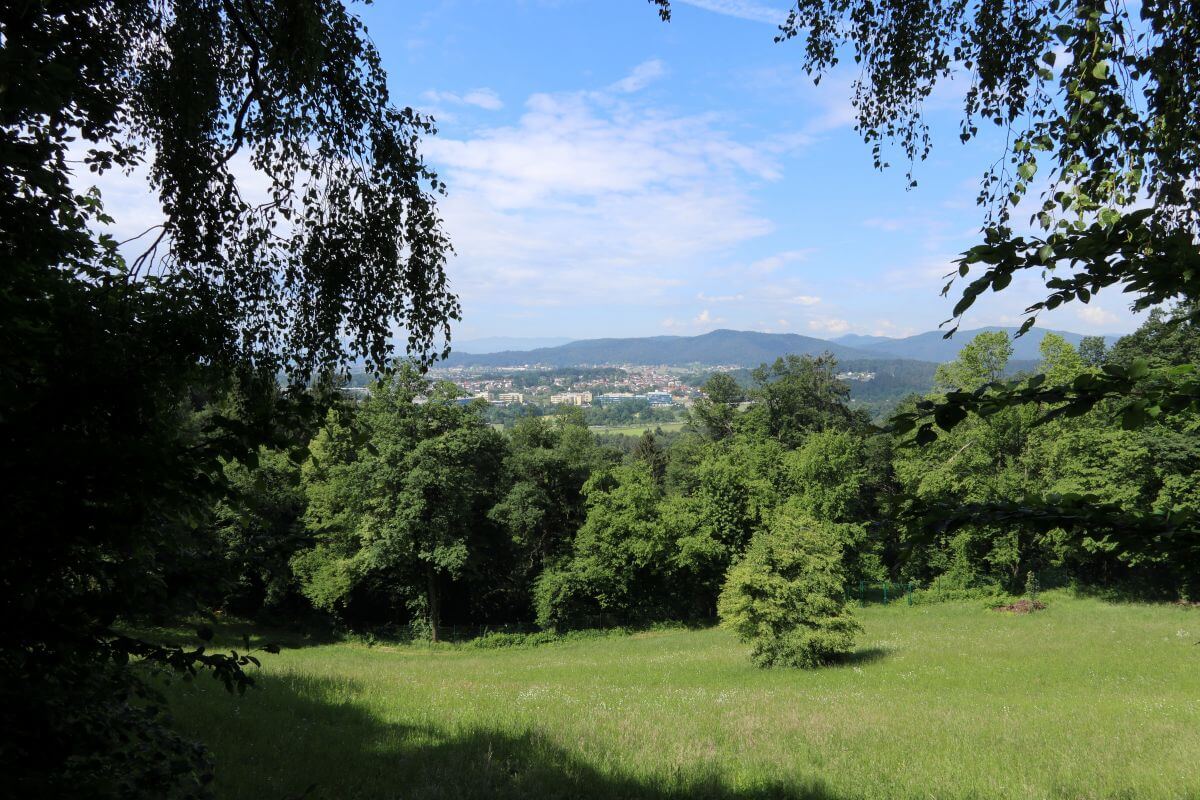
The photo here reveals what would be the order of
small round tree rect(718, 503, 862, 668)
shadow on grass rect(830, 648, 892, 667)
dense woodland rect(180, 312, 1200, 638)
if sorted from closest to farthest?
small round tree rect(718, 503, 862, 668)
shadow on grass rect(830, 648, 892, 667)
dense woodland rect(180, 312, 1200, 638)

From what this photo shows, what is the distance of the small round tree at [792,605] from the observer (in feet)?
59.5

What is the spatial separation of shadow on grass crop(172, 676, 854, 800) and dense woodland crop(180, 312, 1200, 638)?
1584cm

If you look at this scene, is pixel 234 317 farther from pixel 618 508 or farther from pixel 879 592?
pixel 879 592

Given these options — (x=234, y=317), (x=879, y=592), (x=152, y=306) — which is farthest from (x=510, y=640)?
(x=152, y=306)

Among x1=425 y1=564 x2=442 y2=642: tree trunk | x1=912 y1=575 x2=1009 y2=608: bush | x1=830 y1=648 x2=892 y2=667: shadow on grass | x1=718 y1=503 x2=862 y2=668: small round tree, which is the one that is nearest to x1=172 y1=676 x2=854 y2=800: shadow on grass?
x1=718 y1=503 x2=862 y2=668: small round tree

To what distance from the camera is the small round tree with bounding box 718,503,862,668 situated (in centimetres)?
1814

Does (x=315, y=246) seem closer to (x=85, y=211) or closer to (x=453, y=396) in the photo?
(x=85, y=211)

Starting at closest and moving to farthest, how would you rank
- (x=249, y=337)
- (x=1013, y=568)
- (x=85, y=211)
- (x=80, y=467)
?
(x=80, y=467) < (x=85, y=211) < (x=249, y=337) < (x=1013, y=568)

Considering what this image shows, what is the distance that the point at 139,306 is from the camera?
12.2 feet

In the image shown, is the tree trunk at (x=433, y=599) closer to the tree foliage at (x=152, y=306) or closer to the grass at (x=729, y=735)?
the grass at (x=729, y=735)

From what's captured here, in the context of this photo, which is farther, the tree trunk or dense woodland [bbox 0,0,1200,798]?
the tree trunk

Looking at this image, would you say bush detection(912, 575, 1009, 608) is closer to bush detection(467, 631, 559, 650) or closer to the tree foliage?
bush detection(467, 631, 559, 650)

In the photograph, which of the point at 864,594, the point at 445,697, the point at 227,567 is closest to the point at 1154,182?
the point at 227,567

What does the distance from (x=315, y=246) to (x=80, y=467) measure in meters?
3.64
